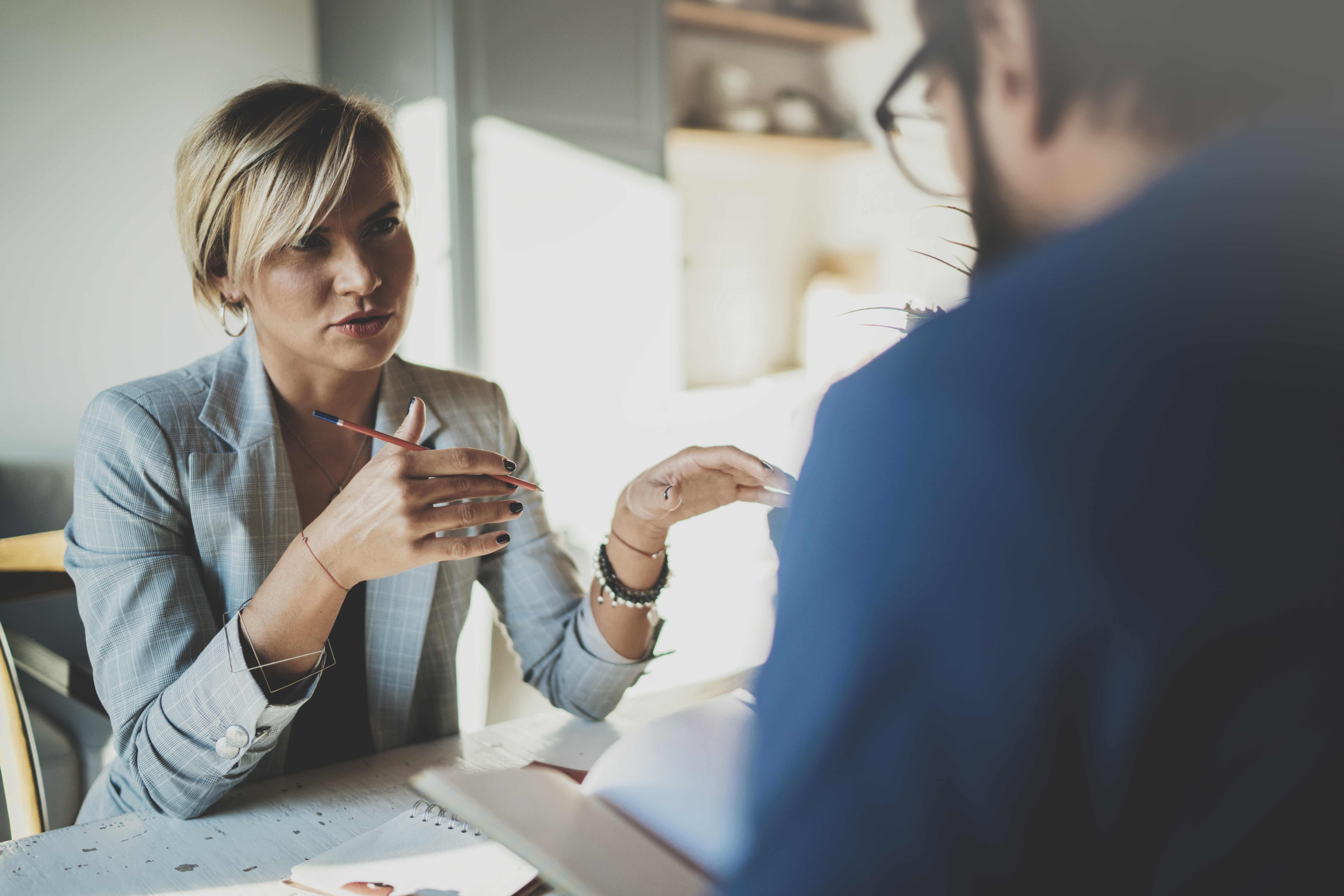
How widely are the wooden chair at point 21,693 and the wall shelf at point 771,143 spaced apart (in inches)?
81.5

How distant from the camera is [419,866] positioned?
0.75 meters

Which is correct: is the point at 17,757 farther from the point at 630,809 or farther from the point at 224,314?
the point at 630,809

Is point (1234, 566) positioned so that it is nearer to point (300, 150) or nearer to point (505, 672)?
point (300, 150)

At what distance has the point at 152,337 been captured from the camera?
2322mm

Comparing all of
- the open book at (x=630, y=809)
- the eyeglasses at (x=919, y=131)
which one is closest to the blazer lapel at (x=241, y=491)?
the open book at (x=630, y=809)

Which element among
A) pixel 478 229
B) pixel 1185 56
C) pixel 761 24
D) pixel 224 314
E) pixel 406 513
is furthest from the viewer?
pixel 761 24

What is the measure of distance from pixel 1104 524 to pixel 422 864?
2.14 ft

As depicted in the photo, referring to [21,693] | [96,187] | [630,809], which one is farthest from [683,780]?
[96,187]

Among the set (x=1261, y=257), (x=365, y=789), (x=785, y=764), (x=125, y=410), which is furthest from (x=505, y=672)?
(x=1261, y=257)

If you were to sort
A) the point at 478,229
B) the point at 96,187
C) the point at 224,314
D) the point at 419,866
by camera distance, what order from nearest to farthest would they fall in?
1. the point at 419,866
2. the point at 224,314
3. the point at 96,187
4. the point at 478,229

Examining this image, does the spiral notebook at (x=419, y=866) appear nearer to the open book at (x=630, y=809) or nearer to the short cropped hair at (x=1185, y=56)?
the open book at (x=630, y=809)

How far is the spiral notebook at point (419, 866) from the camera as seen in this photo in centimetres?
72

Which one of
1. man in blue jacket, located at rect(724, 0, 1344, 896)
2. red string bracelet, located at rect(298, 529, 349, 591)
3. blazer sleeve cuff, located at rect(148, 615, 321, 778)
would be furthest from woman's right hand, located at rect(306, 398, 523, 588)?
man in blue jacket, located at rect(724, 0, 1344, 896)

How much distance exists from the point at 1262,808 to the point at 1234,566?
85 millimetres
